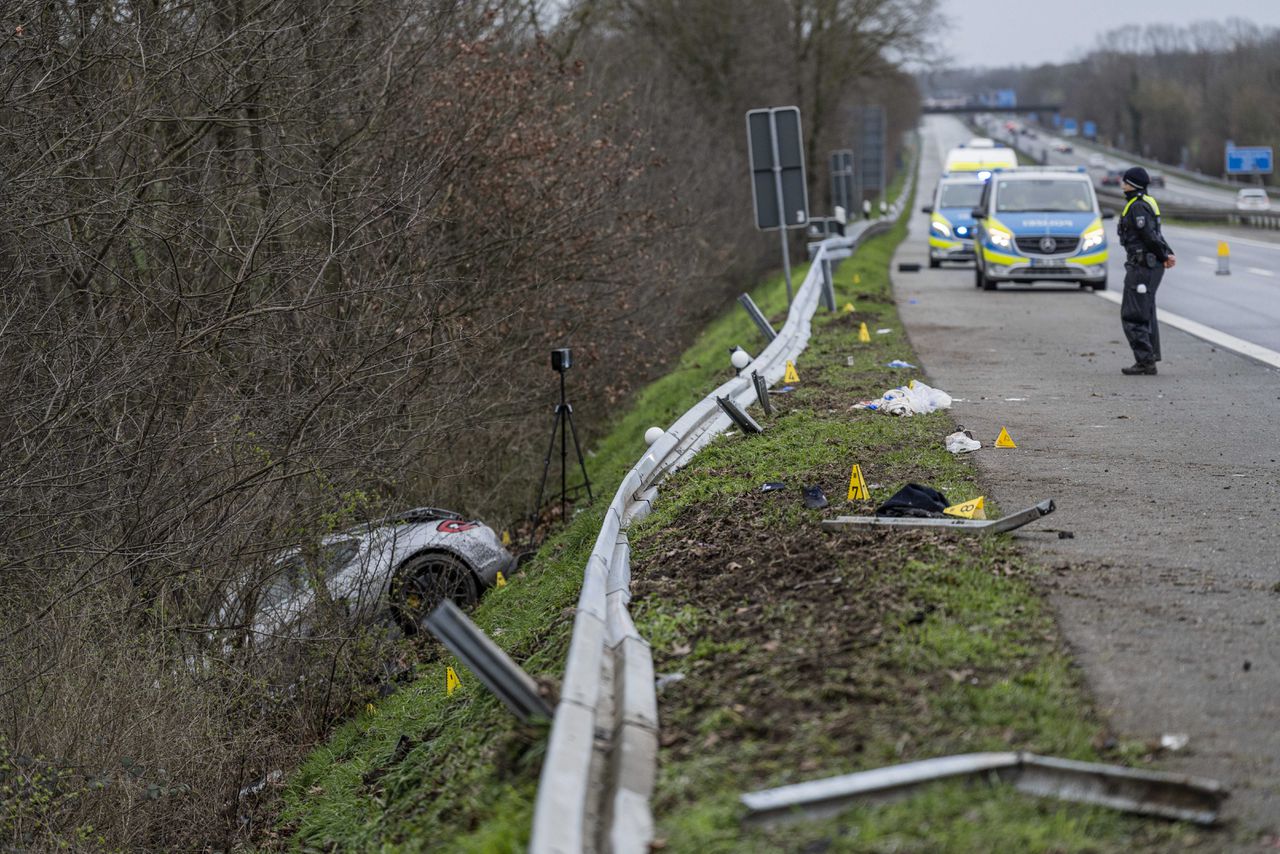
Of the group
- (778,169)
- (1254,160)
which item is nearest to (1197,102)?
(1254,160)

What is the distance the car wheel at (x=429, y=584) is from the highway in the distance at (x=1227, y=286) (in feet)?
29.4

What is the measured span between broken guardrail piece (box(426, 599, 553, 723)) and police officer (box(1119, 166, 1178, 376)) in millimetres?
10218

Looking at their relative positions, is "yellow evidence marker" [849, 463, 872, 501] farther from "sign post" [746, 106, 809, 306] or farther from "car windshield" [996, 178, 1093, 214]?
"car windshield" [996, 178, 1093, 214]

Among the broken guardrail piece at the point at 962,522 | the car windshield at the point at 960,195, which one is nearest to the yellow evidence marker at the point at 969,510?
the broken guardrail piece at the point at 962,522

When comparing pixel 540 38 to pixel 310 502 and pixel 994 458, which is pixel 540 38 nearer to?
pixel 310 502

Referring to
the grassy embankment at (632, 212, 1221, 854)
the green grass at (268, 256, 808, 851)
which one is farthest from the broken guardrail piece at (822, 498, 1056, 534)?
the green grass at (268, 256, 808, 851)

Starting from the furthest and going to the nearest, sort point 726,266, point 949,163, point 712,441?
1. point 949,163
2. point 726,266
3. point 712,441

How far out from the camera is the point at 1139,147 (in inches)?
6471

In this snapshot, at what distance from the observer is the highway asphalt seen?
4961 mm

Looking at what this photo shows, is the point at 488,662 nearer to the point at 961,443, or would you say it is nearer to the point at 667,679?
the point at 667,679

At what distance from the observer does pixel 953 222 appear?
33.7m

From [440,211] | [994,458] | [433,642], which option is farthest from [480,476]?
[994,458]

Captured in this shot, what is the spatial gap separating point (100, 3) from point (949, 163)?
37.3 m

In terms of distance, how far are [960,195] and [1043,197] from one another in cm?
859
